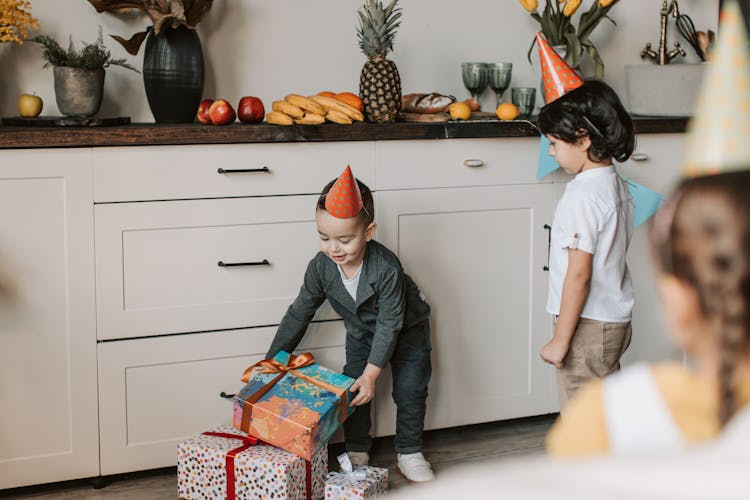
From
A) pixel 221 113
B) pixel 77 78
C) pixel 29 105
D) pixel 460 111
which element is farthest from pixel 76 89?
pixel 460 111

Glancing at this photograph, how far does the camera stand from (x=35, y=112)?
2.53 meters

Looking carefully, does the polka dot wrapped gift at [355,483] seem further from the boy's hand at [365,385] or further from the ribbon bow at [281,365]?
the ribbon bow at [281,365]

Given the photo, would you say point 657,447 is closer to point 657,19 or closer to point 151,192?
point 151,192

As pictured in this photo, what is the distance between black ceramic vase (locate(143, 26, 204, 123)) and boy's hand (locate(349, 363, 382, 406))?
0.90m

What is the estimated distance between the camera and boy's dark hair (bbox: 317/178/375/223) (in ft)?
7.40

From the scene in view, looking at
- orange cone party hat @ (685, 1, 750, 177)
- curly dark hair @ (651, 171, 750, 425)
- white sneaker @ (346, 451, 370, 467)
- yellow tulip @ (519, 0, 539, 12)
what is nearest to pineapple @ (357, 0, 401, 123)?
yellow tulip @ (519, 0, 539, 12)

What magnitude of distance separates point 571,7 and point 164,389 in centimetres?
171

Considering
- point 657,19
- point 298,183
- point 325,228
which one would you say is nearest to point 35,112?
point 298,183

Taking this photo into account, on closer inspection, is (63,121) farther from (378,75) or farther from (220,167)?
(378,75)

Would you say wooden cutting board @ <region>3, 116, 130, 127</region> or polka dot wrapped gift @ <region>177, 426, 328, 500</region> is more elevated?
wooden cutting board @ <region>3, 116, 130, 127</region>

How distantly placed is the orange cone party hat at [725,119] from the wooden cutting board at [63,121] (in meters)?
1.84

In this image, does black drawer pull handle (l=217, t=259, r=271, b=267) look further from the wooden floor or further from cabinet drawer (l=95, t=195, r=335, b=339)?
the wooden floor

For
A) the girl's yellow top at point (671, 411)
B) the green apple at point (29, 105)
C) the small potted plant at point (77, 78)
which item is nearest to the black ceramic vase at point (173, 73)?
the small potted plant at point (77, 78)

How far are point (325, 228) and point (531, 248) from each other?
740 mm
